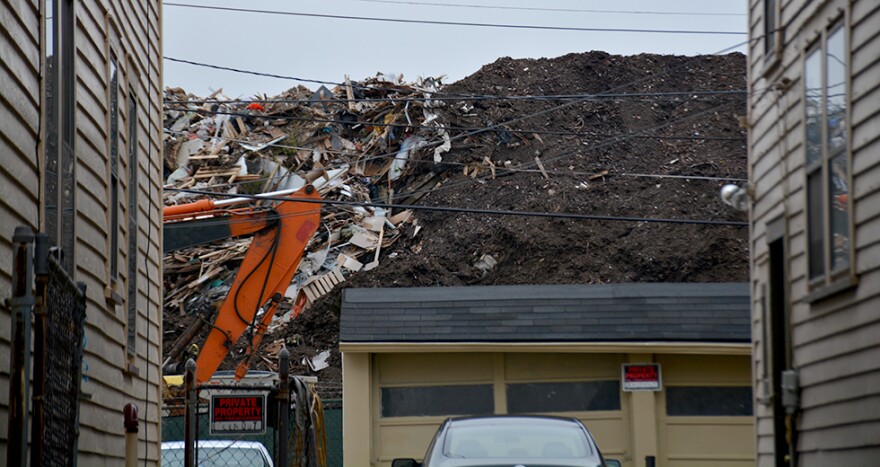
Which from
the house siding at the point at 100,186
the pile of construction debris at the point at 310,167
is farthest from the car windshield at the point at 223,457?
the pile of construction debris at the point at 310,167

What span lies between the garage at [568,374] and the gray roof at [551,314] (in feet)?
0.08

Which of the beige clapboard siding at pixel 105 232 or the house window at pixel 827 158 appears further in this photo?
the beige clapboard siding at pixel 105 232

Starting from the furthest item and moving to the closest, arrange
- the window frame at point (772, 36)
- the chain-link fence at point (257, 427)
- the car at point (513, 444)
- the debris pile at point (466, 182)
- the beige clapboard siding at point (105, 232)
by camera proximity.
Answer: the debris pile at point (466, 182) < the chain-link fence at point (257, 427) < the window frame at point (772, 36) < the beige clapboard siding at point (105, 232) < the car at point (513, 444)

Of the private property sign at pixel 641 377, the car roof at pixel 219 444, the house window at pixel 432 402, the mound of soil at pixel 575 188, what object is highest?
Answer: the mound of soil at pixel 575 188

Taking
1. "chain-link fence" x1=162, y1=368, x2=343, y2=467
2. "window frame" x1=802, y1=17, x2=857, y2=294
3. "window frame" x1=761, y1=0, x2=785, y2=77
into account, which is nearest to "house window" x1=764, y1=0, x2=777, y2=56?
"window frame" x1=761, y1=0, x2=785, y2=77

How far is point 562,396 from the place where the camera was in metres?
15.6

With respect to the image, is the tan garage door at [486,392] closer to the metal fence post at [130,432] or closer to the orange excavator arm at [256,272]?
the orange excavator arm at [256,272]

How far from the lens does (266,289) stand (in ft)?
57.7

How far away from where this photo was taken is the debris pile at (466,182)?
102 ft

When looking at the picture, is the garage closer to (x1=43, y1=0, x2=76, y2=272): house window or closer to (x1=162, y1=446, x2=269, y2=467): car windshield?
(x1=162, y1=446, x2=269, y2=467): car windshield

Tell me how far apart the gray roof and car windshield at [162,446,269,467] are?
1.89m

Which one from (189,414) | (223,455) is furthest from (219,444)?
(189,414)

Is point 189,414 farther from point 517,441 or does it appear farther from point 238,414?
point 517,441

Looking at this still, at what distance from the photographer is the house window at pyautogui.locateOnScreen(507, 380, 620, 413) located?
15508 mm
